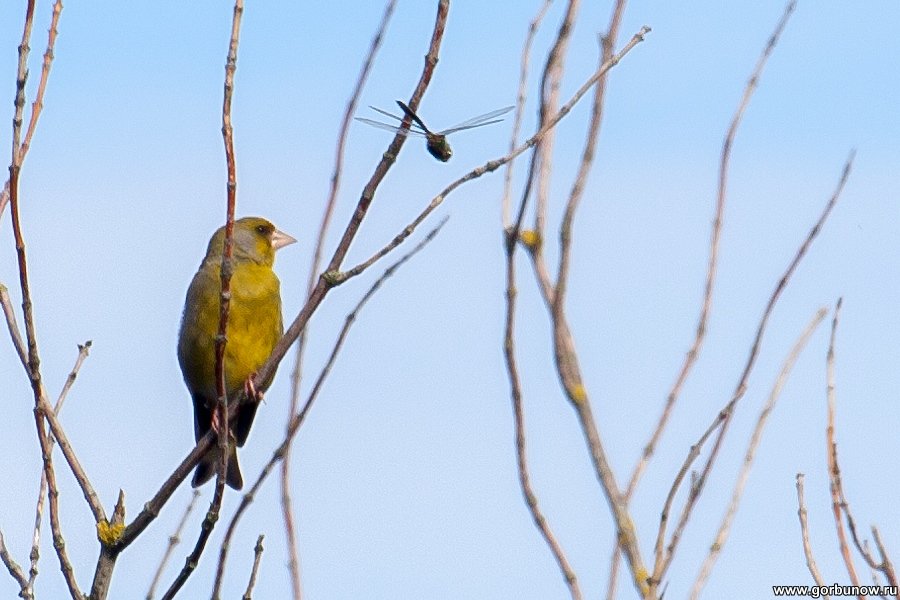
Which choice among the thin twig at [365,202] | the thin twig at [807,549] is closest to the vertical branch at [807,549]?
the thin twig at [807,549]

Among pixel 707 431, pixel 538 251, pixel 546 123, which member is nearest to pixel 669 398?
pixel 707 431

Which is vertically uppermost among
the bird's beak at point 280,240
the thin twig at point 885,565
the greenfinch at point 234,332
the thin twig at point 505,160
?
the bird's beak at point 280,240

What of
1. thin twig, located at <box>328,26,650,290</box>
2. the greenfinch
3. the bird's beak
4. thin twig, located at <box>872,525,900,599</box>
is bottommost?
thin twig, located at <box>872,525,900,599</box>

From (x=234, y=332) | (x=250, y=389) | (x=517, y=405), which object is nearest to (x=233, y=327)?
(x=234, y=332)

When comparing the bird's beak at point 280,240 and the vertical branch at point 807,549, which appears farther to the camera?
the bird's beak at point 280,240

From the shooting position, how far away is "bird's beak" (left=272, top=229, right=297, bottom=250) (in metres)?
6.21

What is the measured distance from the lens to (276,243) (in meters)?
6.21

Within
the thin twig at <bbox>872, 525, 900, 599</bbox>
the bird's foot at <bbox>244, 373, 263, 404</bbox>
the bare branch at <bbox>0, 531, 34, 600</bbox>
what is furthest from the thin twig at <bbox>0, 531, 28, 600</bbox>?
the thin twig at <bbox>872, 525, 900, 599</bbox>

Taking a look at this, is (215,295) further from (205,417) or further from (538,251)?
(538,251)

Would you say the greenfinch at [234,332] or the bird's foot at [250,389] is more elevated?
the greenfinch at [234,332]

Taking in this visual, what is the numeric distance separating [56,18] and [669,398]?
5.11 feet

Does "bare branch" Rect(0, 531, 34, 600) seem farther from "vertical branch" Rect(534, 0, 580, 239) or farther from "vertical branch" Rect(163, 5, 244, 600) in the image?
"vertical branch" Rect(534, 0, 580, 239)

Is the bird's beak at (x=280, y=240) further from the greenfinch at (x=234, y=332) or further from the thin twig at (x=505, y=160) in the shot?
the thin twig at (x=505, y=160)

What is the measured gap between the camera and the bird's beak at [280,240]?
20.4 feet
